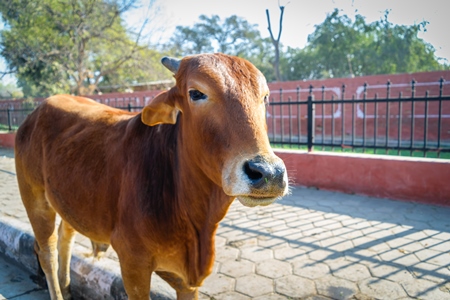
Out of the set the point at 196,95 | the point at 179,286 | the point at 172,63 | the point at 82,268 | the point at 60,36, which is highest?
the point at 60,36

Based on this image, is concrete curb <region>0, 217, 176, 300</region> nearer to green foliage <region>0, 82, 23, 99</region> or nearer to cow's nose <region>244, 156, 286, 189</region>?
cow's nose <region>244, 156, 286, 189</region>

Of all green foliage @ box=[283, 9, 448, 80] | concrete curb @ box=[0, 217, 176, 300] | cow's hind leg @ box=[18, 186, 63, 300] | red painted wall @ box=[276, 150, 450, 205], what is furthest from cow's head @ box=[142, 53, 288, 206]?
green foliage @ box=[283, 9, 448, 80]

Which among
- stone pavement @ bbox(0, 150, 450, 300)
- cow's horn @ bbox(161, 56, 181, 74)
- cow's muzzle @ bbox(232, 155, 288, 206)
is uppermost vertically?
cow's horn @ bbox(161, 56, 181, 74)

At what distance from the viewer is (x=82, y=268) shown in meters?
3.02

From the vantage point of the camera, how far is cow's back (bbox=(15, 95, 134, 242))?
2.22 metres

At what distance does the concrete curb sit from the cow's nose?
5.14 ft

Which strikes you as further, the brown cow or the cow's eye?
the cow's eye

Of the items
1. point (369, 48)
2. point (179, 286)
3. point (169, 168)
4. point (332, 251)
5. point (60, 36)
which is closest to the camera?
point (169, 168)

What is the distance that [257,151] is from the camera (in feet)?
4.68

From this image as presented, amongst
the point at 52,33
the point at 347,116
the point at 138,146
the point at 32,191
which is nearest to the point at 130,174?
the point at 138,146

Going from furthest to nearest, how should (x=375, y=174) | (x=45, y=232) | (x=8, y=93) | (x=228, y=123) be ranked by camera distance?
(x=8, y=93) < (x=375, y=174) < (x=45, y=232) < (x=228, y=123)

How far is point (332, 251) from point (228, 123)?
2753 millimetres

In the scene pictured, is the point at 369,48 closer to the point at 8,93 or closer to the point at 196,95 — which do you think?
the point at 196,95

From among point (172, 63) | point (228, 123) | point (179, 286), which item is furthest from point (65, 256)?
point (228, 123)
